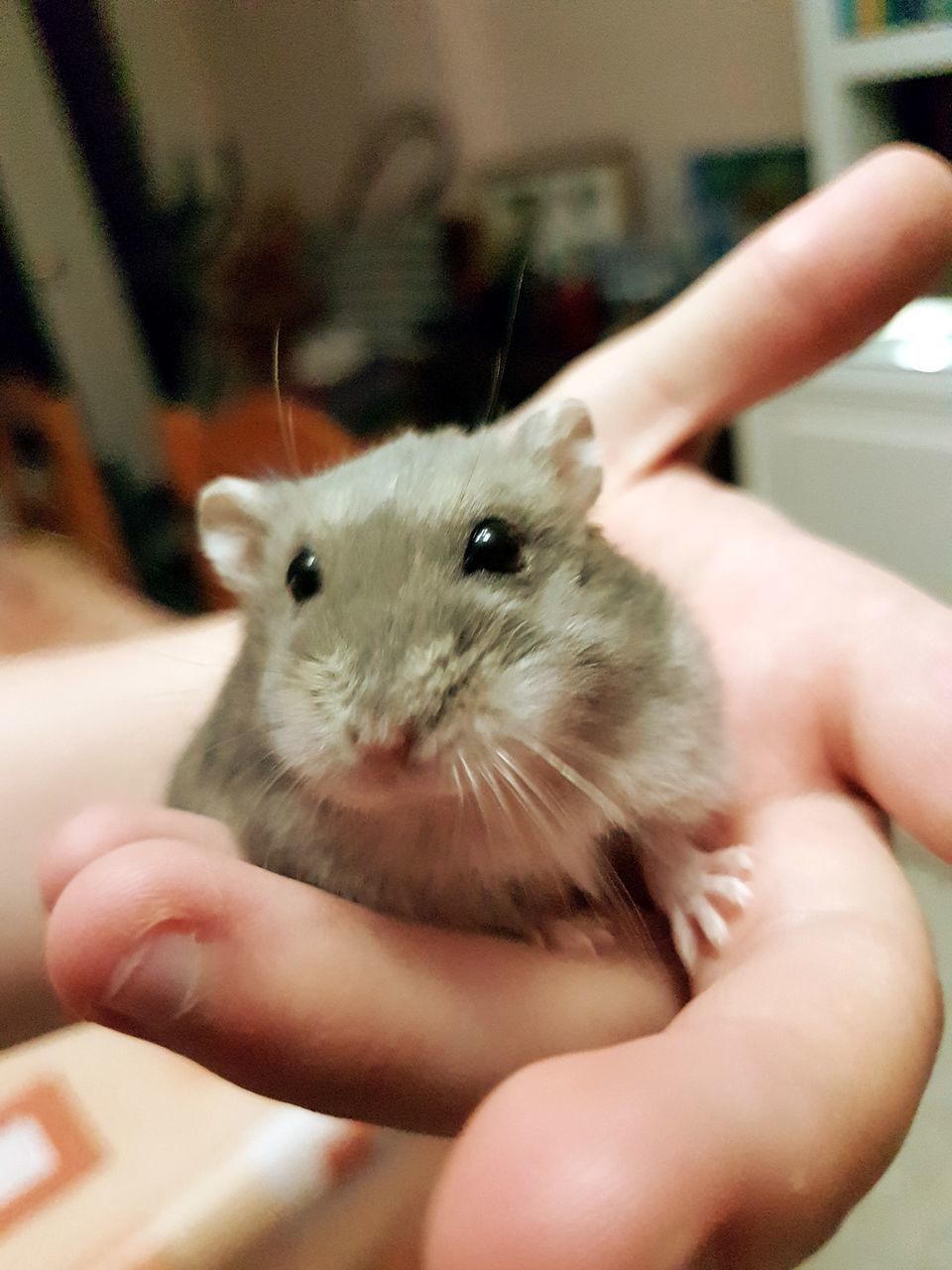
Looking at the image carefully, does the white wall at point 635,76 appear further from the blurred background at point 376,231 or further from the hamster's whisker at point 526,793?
the hamster's whisker at point 526,793

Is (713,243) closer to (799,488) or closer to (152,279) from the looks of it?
(799,488)

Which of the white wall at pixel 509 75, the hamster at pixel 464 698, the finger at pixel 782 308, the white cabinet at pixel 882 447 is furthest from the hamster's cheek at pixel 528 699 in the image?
the white wall at pixel 509 75

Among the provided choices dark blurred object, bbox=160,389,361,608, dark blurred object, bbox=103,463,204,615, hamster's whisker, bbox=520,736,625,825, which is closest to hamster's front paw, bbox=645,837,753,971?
hamster's whisker, bbox=520,736,625,825

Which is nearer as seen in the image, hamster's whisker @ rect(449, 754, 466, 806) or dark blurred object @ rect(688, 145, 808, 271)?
hamster's whisker @ rect(449, 754, 466, 806)

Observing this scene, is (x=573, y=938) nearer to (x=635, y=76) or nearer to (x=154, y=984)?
(x=154, y=984)

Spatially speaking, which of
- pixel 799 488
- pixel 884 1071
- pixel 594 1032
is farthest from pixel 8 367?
pixel 884 1071

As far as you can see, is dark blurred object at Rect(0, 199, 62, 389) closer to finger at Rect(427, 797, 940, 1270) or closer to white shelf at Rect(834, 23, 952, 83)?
white shelf at Rect(834, 23, 952, 83)
